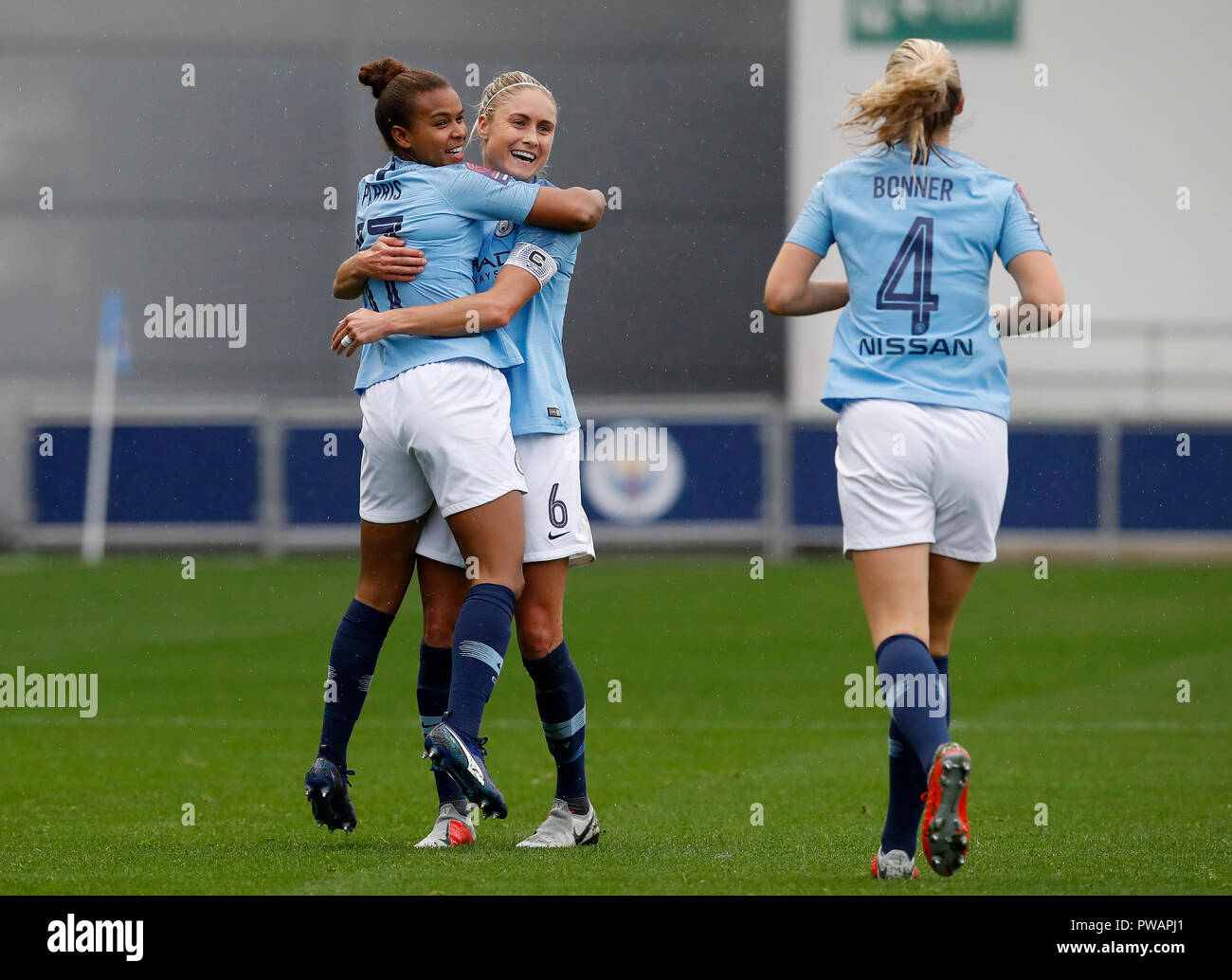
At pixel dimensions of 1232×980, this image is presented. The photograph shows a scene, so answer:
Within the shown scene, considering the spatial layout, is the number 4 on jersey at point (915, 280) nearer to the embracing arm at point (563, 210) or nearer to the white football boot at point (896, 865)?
the embracing arm at point (563, 210)

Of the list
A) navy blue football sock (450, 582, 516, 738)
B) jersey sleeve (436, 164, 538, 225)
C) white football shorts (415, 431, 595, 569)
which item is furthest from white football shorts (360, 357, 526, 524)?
jersey sleeve (436, 164, 538, 225)

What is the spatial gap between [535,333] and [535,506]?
463mm

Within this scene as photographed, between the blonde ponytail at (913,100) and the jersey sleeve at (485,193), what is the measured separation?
3.02 ft

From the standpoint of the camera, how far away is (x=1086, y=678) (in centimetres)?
975

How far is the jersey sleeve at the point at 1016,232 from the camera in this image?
3951 mm

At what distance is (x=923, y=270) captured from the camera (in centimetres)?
393

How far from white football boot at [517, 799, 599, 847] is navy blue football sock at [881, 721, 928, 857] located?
3.04 ft

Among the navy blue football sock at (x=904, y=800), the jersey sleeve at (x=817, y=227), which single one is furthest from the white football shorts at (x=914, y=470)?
the navy blue football sock at (x=904, y=800)

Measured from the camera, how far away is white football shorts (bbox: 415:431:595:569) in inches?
183

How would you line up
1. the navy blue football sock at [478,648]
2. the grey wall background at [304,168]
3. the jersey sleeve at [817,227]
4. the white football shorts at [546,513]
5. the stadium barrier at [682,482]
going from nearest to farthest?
the jersey sleeve at [817,227] → the navy blue football sock at [478,648] → the white football shorts at [546,513] → the stadium barrier at [682,482] → the grey wall background at [304,168]

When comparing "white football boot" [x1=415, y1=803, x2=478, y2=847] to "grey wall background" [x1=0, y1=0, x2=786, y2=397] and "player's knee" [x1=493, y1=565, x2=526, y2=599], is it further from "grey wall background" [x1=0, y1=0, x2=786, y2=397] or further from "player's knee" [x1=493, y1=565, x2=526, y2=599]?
"grey wall background" [x1=0, y1=0, x2=786, y2=397]

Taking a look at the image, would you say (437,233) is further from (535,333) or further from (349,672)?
(349,672)

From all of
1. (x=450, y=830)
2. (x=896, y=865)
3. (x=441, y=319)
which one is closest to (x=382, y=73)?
(x=441, y=319)

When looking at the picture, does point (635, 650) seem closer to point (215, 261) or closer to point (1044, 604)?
point (1044, 604)
